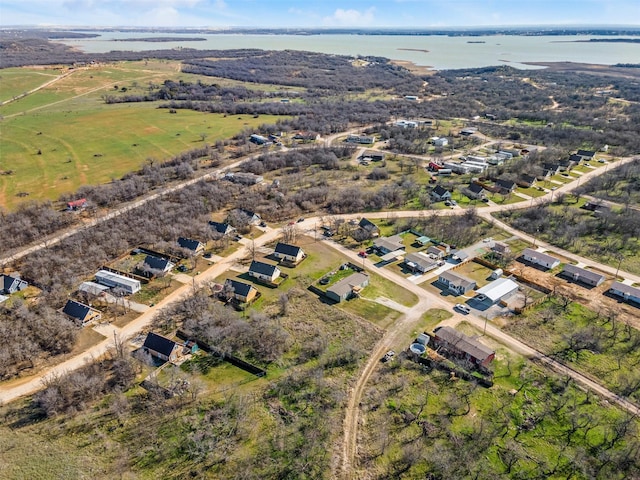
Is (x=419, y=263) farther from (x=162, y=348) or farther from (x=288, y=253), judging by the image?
(x=162, y=348)

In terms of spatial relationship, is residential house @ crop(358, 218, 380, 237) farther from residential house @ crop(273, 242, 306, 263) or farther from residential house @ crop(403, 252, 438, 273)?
residential house @ crop(273, 242, 306, 263)

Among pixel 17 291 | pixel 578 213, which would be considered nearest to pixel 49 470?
pixel 17 291

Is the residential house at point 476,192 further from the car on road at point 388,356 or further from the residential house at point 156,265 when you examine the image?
the residential house at point 156,265

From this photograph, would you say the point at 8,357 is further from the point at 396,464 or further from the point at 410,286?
the point at 410,286

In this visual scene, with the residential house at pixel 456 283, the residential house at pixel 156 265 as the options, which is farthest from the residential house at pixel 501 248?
the residential house at pixel 156 265

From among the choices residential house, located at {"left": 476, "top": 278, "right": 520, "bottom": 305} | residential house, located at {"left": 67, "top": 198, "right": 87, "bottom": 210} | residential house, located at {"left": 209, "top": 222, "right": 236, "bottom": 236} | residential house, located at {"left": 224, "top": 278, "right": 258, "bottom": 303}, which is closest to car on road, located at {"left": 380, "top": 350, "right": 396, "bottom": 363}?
residential house, located at {"left": 476, "top": 278, "right": 520, "bottom": 305}
